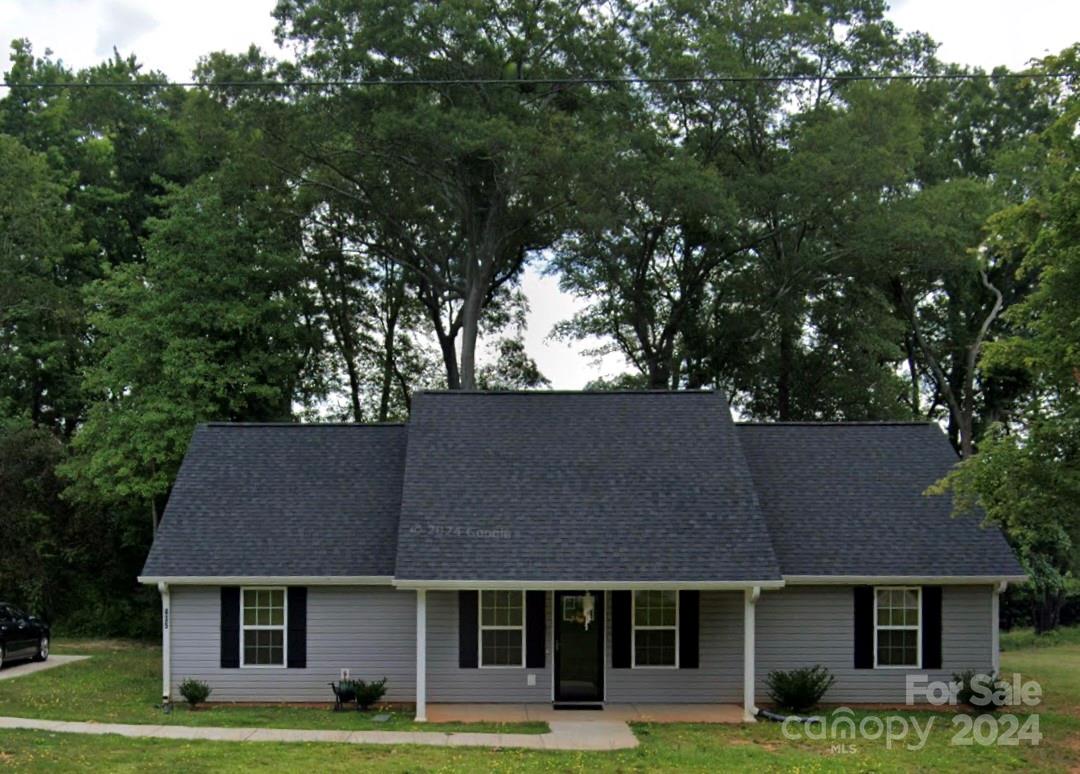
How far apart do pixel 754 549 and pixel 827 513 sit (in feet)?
9.09

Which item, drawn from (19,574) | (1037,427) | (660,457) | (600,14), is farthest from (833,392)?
(19,574)

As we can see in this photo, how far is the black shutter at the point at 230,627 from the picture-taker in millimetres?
18719

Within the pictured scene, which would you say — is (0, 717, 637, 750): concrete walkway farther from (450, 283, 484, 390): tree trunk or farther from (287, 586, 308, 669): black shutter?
(450, 283, 484, 390): tree trunk

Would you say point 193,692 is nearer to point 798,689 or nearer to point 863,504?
point 798,689

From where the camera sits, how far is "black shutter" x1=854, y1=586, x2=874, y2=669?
61.5 ft

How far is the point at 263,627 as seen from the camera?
1878cm

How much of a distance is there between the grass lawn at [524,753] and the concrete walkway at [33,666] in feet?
14.6

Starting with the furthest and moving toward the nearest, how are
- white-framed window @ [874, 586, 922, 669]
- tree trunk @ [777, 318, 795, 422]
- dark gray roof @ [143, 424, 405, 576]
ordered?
tree trunk @ [777, 318, 795, 422], white-framed window @ [874, 586, 922, 669], dark gray roof @ [143, 424, 405, 576]

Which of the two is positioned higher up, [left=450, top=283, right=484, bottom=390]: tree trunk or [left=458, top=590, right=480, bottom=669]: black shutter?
[left=450, top=283, right=484, bottom=390]: tree trunk

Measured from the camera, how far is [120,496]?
91.1 ft

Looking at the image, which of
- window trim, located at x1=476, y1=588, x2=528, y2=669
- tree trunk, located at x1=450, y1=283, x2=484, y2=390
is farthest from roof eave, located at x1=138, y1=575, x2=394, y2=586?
tree trunk, located at x1=450, y1=283, x2=484, y2=390

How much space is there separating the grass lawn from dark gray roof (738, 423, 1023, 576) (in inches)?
107

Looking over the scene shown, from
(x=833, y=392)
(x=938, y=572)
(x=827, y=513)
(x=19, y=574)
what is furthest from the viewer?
(x=833, y=392)

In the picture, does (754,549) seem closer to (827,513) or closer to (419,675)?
(827,513)
